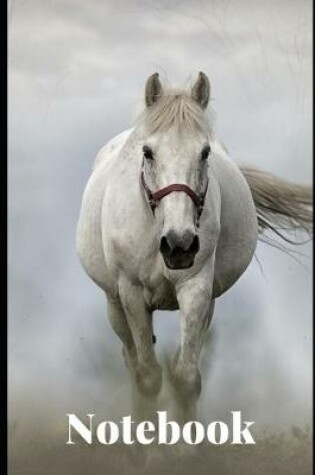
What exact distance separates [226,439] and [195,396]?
2.02 feet

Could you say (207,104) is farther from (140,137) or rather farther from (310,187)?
(310,187)

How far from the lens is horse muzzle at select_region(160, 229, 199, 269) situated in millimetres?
5980

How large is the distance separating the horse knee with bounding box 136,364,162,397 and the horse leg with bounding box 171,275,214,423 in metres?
0.21

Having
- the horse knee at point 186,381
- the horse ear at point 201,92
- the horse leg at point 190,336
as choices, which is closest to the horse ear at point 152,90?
the horse ear at point 201,92

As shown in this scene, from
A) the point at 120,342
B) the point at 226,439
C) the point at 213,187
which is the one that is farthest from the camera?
the point at 120,342

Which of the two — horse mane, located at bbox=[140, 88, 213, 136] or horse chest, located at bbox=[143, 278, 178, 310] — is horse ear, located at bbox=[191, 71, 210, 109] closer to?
horse mane, located at bbox=[140, 88, 213, 136]

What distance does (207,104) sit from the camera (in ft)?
21.3

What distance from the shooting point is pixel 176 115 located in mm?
6309

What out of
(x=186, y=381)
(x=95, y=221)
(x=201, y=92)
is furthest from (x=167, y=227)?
(x=95, y=221)

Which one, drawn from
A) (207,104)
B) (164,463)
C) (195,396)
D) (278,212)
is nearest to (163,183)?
(207,104)

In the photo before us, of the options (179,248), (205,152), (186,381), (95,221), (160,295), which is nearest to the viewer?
(179,248)

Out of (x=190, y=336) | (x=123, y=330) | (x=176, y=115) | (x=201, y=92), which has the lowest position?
(x=123, y=330)

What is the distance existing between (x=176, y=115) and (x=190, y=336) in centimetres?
120

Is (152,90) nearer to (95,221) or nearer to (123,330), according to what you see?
(95,221)
